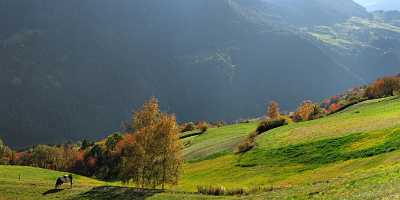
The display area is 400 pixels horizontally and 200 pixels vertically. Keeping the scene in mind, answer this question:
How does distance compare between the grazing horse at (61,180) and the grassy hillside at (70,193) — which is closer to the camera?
the grassy hillside at (70,193)

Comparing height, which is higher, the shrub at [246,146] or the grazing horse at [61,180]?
the shrub at [246,146]

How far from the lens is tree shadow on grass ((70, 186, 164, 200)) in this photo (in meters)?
57.0

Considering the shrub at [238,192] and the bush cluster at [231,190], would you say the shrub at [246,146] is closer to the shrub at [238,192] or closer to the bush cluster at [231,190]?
the bush cluster at [231,190]

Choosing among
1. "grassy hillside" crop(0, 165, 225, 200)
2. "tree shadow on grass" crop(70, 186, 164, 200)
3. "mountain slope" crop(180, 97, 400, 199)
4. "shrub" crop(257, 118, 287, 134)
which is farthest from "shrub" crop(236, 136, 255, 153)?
"tree shadow on grass" crop(70, 186, 164, 200)

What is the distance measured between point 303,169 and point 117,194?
24848mm

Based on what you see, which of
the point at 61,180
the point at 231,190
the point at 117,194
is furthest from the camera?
the point at 61,180

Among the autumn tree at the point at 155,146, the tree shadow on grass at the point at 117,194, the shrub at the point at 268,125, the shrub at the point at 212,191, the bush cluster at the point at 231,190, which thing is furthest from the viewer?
the shrub at the point at 268,125

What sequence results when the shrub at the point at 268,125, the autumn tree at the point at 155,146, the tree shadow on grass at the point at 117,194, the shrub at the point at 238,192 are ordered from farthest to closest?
the shrub at the point at 268,125 < the autumn tree at the point at 155,146 < the tree shadow on grass at the point at 117,194 < the shrub at the point at 238,192

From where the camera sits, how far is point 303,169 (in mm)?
67000

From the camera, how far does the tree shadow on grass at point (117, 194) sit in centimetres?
5700

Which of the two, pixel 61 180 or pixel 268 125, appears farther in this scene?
pixel 268 125

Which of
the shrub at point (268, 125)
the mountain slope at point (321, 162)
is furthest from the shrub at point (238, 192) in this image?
the shrub at point (268, 125)

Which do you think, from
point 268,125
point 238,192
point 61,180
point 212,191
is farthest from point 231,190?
point 268,125

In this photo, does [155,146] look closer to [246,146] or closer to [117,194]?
[117,194]
